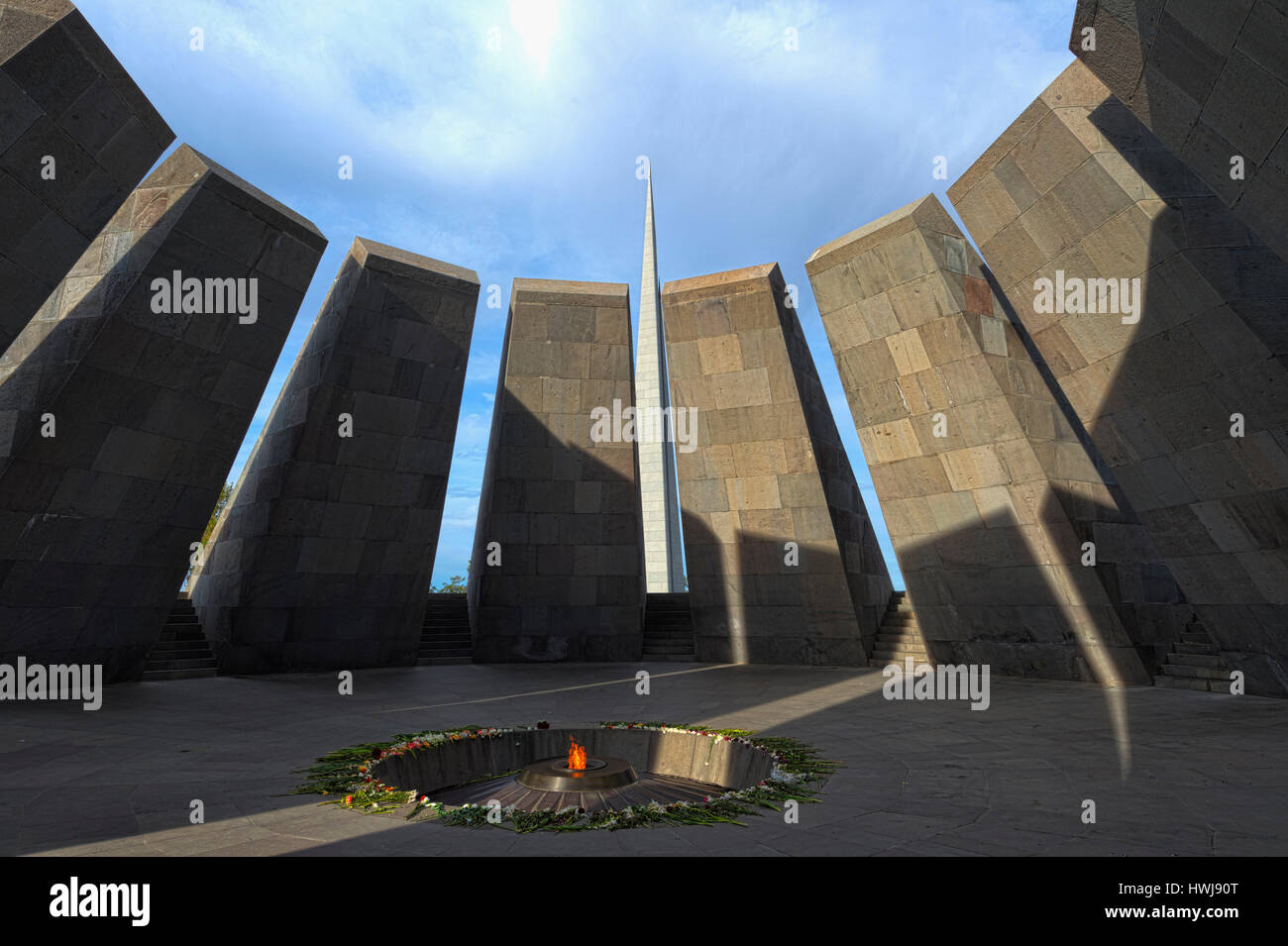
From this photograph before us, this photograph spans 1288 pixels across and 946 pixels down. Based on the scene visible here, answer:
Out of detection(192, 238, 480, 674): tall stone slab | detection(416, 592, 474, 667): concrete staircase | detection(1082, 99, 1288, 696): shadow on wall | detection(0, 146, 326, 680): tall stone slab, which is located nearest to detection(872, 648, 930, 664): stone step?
detection(1082, 99, 1288, 696): shadow on wall

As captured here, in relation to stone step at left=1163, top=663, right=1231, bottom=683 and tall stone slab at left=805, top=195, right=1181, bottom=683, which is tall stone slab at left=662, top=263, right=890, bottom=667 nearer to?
tall stone slab at left=805, top=195, right=1181, bottom=683

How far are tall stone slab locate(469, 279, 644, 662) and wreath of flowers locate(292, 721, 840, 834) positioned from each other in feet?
31.8

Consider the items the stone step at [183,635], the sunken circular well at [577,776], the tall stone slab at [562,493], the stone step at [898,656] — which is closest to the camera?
the sunken circular well at [577,776]

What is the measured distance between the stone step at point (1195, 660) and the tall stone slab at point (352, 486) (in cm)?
1633

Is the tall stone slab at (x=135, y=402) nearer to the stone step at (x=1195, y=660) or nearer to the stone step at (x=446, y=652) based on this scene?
the stone step at (x=446, y=652)

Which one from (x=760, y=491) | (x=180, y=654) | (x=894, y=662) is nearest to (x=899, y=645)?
(x=894, y=662)

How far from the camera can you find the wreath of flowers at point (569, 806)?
19.9 feet

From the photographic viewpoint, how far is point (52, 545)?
12.7 metres

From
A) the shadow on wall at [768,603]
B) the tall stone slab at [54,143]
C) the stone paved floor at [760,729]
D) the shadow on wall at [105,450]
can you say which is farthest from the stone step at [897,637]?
the tall stone slab at [54,143]

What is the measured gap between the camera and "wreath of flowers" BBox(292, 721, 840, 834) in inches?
239

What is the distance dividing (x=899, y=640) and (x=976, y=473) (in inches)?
196

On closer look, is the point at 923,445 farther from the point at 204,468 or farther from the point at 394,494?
the point at 204,468

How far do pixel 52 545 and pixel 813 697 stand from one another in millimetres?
13642

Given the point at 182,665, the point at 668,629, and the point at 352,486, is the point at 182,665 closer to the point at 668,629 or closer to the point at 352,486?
the point at 352,486
